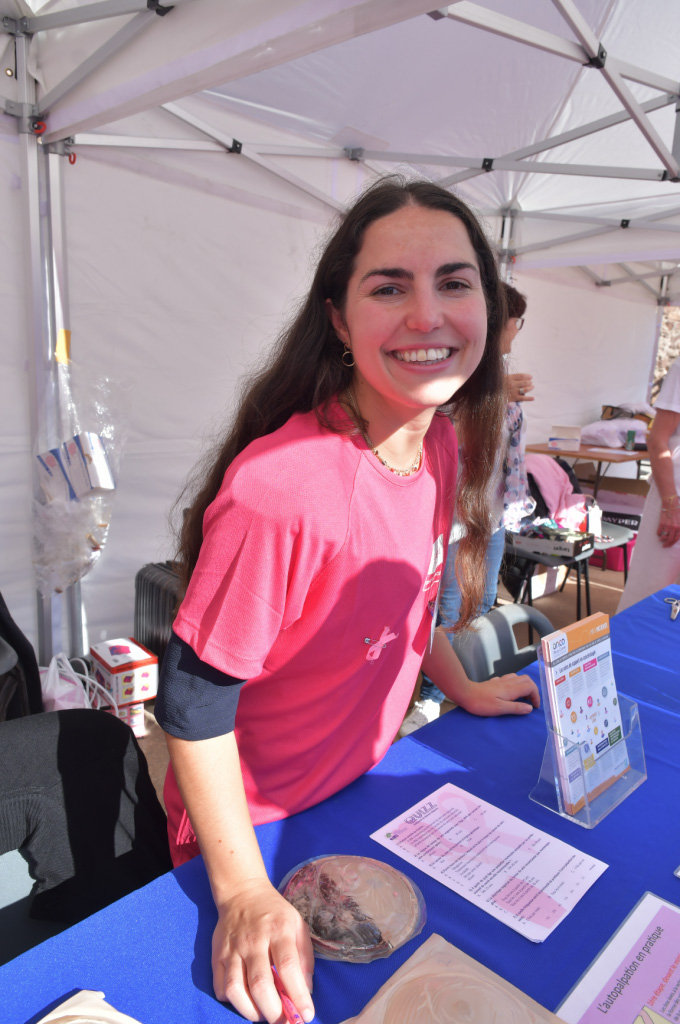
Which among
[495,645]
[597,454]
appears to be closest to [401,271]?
[495,645]

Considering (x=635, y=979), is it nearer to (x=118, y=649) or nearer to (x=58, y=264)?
(x=118, y=649)

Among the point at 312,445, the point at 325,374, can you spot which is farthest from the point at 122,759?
the point at 325,374

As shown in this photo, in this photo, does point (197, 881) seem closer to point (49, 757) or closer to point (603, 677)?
point (49, 757)

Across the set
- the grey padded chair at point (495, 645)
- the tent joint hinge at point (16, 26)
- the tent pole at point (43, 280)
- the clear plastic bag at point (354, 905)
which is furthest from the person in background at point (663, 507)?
the tent joint hinge at point (16, 26)

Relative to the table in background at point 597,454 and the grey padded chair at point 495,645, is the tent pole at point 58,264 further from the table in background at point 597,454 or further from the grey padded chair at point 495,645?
the table in background at point 597,454

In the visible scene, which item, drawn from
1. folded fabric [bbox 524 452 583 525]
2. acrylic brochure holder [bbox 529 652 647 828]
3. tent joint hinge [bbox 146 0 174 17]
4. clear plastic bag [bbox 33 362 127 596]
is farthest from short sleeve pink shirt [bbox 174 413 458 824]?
folded fabric [bbox 524 452 583 525]

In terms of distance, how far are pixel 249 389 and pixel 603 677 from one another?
2.54ft

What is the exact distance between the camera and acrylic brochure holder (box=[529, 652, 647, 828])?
92cm

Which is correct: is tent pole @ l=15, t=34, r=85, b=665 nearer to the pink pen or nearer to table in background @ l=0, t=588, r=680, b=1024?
table in background @ l=0, t=588, r=680, b=1024

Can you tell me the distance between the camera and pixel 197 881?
778mm

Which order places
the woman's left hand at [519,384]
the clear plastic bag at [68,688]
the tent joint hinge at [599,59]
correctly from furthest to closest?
1. the woman's left hand at [519,384]
2. the clear plastic bag at [68,688]
3. the tent joint hinge at [599,59]

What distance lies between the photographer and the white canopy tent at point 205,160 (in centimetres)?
205

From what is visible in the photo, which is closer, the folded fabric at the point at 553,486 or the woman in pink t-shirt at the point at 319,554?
the woman in pink t-shirt at the point at 319,554

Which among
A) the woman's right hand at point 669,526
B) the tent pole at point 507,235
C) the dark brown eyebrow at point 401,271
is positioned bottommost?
the woman's right hand at point 669,526
